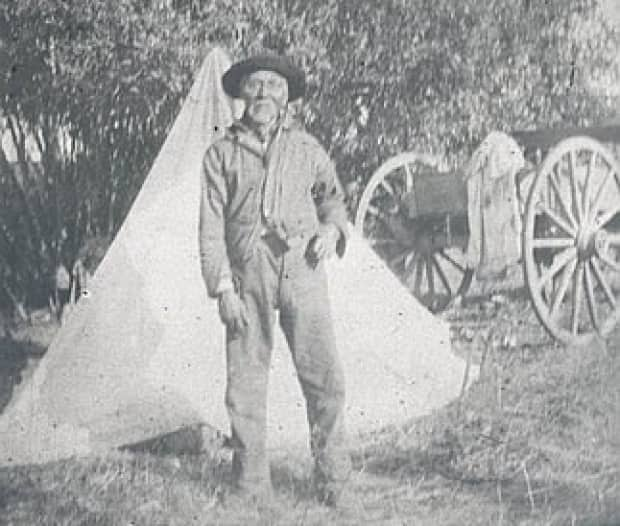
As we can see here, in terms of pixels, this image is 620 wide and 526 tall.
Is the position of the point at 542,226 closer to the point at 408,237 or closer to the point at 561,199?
the point at 561,199

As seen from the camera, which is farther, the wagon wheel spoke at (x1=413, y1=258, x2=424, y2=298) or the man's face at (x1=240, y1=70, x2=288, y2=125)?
the wagon wheel spoke at (x1=413, y1=258, x2=424, y2=298)

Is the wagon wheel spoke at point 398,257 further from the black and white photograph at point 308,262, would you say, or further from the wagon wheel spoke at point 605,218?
the wagon wheel spoke at point 605,218

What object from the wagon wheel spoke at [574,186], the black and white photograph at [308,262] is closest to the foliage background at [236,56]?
the black and white photograph at [308,262]

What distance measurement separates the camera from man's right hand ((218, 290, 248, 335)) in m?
2.85

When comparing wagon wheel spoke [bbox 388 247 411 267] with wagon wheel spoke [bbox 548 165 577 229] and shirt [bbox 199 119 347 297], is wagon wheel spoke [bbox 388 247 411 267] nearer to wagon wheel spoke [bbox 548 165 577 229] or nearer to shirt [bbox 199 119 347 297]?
shirt [bbox 199 119 347 297]

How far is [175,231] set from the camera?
9.21 feet

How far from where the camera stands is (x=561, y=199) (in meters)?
3.43

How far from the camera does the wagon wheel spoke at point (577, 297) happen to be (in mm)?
3445

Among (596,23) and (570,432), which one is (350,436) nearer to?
(570,432)

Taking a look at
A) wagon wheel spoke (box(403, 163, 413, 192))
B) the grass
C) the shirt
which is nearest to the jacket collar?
the shirt

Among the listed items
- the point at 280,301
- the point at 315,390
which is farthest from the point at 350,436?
the point at 280,301

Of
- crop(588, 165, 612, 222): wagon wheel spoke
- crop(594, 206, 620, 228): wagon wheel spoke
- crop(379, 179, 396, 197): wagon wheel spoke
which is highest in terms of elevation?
crop(379, 179, 396, 197): wagon wheel spoke

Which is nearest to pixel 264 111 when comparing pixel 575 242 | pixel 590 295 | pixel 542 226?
pixel 542 226

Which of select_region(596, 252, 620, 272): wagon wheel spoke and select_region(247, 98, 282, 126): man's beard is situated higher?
select_region(247, 98, 282, 126): man's beard
